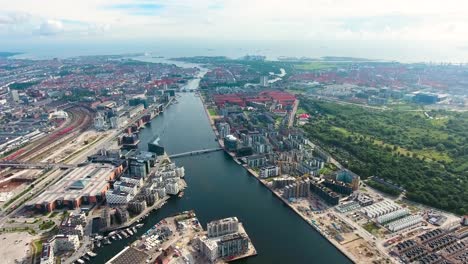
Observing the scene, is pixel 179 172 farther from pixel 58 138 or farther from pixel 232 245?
pixel 58 138

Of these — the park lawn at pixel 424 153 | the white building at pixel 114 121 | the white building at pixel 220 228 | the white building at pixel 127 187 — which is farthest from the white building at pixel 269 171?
the white building at pixel 114 121

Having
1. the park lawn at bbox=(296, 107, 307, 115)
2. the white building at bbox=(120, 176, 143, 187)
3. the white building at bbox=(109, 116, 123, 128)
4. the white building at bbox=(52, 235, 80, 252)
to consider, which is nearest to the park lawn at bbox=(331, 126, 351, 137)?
the park lawn at bbox=(296, 107, 307, 115)

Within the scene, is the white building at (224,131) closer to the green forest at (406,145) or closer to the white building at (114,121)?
the green forest at (406,145)

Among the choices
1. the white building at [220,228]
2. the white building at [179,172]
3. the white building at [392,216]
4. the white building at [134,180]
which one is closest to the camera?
the white building at [220,228]

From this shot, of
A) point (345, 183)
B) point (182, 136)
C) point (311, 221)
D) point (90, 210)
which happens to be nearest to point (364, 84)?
point (182, 136)

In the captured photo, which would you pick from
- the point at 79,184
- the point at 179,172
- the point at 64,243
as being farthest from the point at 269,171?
the point at 64,243

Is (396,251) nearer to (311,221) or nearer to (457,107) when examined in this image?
(311,221)
